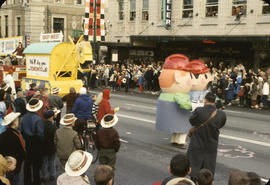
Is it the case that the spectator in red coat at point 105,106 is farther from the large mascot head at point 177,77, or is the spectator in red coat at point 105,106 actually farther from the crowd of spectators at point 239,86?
the crowd of spectators at point 239,86

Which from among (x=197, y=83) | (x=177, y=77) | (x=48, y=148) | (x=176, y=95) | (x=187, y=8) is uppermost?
(x=187, y=8)

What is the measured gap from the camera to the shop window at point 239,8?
24.2 meters

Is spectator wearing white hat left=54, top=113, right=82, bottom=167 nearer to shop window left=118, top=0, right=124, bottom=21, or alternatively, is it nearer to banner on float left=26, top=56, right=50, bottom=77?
banner on float left=26, top=56, right=50, bottom=77

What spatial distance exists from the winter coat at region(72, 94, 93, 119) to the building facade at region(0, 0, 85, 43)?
34249 millimetres

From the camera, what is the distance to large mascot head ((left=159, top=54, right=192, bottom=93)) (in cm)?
982

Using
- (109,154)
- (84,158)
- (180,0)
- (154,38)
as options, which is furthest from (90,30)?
(84,158)

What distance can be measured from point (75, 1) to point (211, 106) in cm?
4240

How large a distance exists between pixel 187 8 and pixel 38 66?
14696 mm

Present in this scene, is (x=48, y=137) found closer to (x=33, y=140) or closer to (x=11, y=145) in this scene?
(x=33, y=140)

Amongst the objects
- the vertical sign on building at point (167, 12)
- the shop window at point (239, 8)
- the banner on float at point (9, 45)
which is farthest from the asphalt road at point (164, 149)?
the vertical sign on building at point (167, 12)

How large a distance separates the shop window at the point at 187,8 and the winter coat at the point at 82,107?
20.0 meters

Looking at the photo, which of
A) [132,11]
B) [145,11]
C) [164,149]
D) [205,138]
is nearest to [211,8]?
[145,11]

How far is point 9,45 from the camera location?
71.1ft

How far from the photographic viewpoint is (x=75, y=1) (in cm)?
4616
